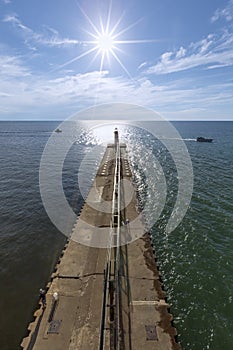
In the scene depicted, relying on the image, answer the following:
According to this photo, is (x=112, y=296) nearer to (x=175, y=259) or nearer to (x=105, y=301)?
(x=105, y=301)

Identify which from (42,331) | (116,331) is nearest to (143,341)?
(116,331)

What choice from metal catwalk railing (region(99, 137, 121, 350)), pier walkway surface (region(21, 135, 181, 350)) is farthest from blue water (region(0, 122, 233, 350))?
metal catwalk railing (region(99, 137, 121, 350))

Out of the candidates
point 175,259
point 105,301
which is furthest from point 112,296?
point 175,259

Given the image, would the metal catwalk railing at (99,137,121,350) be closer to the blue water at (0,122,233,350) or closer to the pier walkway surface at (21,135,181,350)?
the pier walkway surface at (21,135,181,350)

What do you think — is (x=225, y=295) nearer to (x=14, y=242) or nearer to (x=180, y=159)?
(x=14, y=242)

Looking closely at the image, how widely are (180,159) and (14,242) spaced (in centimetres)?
4968

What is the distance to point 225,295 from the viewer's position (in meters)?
17.4

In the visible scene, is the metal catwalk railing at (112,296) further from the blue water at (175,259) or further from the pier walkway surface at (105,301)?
the blue water at (175,259)

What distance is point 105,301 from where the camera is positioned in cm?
1450

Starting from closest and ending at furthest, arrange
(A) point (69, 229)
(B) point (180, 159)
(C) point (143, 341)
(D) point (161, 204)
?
(C) point (143, 341), (A) point (69, 229), (D) point (161, 204), (B) point (180, 159)

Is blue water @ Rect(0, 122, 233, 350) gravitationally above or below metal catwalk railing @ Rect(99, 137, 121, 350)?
below

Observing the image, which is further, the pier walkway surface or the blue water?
the blue water

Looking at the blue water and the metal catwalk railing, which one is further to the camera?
the blue water

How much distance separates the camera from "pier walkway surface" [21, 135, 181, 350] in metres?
12.6
